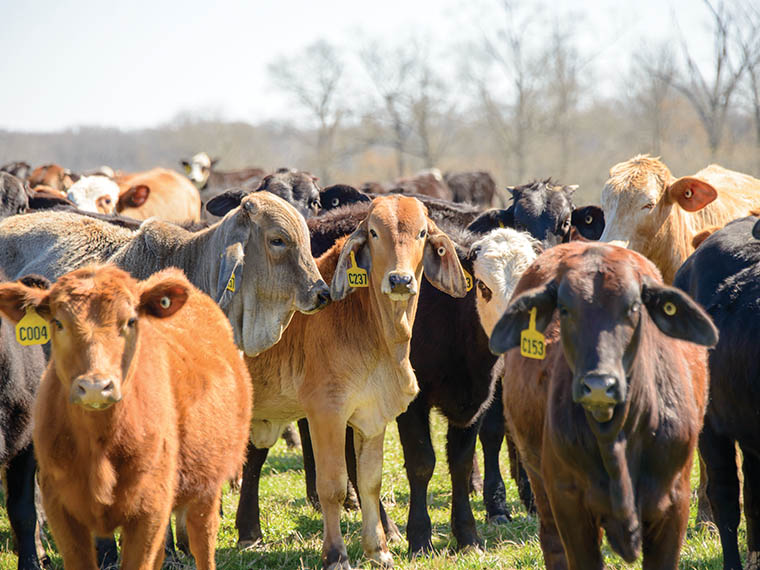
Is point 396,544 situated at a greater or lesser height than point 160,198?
lesser

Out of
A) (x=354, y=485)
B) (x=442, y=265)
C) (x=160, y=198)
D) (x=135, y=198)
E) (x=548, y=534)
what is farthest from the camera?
(x=160, y=198)

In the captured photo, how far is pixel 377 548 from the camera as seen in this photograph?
562cm

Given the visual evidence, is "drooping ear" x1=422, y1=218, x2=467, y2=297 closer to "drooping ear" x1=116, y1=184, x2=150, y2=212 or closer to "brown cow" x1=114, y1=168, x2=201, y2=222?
"brown cow" x1=114, y1=168, x2=201, y2=222

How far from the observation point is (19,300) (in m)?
4.23

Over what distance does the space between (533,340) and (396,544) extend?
271 centimetres

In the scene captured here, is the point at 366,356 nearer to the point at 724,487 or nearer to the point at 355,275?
the point at 355,275

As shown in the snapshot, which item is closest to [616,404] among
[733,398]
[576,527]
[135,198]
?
[576,527]

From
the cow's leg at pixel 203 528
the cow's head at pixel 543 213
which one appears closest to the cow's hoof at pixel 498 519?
the cow's head at pixel 543 213

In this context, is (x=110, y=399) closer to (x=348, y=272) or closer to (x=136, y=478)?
(x=136, y=478)

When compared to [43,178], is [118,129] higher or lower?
higher

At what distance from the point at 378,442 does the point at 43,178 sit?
13.0 m

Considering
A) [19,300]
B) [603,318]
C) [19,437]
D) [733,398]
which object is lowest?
[19,437]

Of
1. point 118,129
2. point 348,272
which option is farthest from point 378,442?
point 118,129

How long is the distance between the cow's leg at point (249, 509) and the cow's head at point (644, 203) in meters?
3.17
